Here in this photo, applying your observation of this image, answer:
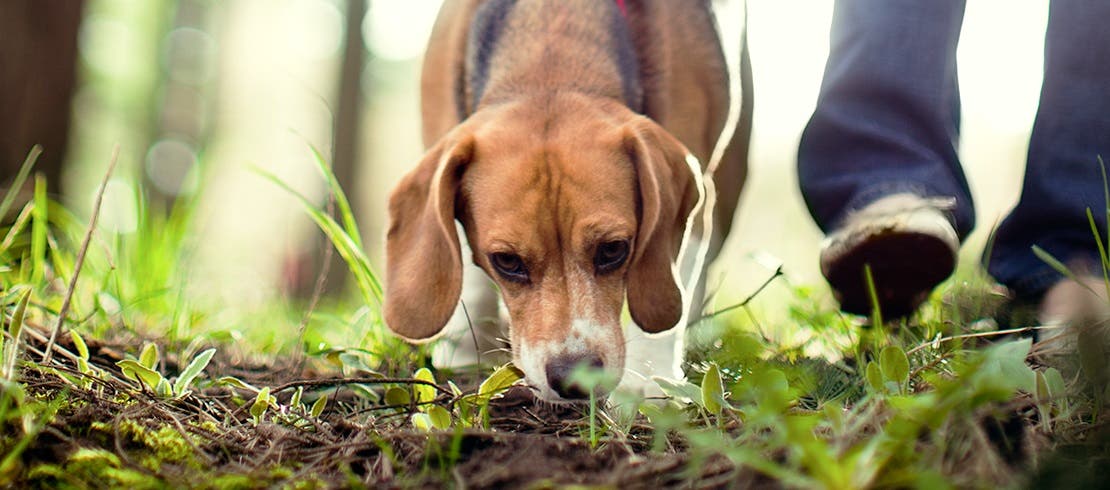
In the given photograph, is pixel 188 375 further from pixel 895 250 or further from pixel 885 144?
pixel 885 144

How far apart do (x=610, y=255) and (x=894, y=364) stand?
1056mm

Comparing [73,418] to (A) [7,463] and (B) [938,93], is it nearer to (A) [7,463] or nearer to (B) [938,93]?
(A) [7,463]

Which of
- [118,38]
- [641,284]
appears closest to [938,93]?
[641,284]

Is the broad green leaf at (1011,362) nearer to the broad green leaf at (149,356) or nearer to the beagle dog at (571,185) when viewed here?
the beagle dog at (571,185)

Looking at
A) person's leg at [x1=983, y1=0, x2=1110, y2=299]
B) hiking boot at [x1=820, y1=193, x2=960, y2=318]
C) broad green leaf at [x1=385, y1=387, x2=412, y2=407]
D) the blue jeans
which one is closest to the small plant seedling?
broad green leaf at [x1=385, y1=387, x2=412, y2=407]

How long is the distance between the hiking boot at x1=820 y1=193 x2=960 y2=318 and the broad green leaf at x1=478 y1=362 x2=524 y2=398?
1307 millimetres

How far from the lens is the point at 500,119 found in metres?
2.84

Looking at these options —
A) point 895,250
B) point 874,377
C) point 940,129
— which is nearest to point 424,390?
point 874,377

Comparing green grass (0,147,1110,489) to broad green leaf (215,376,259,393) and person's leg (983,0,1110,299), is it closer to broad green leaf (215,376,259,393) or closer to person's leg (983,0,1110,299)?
broad green leaf (215,376,259,393)

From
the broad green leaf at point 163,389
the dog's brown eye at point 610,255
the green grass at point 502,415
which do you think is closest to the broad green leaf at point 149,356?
the green grass at point 502,415

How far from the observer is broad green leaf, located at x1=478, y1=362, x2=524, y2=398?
1.82 m

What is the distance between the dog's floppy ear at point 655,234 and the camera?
101 inches

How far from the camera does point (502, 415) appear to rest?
6.77 ft

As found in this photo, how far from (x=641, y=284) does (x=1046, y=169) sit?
1.27 meters
